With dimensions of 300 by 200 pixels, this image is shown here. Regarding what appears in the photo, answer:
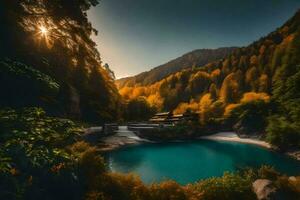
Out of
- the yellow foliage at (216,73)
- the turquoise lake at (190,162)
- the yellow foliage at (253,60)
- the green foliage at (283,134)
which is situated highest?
the yellow foliage at (253,60)

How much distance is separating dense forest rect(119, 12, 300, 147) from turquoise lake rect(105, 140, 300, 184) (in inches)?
237

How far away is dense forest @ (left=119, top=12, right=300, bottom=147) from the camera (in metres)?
41.2

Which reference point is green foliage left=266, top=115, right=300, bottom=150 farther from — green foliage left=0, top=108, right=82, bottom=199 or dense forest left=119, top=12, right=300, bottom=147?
green foliage left=0, top=108, right=82, bottom=199

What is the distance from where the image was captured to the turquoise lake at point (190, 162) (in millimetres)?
A: 27359

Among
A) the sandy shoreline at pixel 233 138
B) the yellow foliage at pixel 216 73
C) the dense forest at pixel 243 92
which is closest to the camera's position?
the dense forest at pixel 243 92

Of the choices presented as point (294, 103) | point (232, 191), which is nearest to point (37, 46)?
point (232, 191)

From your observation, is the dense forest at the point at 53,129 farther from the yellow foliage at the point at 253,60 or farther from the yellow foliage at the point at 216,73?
the yellow foliage at the point at 216,73

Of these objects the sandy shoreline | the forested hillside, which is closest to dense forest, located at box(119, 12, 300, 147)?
the sandy shoreline

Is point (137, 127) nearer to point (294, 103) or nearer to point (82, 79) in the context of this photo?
point (82, 79)

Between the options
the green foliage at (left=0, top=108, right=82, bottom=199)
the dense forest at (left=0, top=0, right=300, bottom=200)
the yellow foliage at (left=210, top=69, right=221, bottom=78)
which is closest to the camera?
the green foliage at (left=0, top=108, right=82, bottom=199)

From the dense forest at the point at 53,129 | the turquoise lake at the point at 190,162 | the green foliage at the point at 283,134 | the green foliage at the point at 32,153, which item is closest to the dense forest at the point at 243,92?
the green foliage at the point at 283,134

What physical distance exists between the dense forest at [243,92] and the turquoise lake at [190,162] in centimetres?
603

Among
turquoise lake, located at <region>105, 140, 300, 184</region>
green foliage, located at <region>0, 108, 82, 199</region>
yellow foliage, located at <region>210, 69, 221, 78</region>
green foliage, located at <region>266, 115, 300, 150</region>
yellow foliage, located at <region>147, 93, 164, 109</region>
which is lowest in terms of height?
turquoise lake, located at <region>105, 140, 300, 184</region>

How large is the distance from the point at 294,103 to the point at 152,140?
1623 inches
